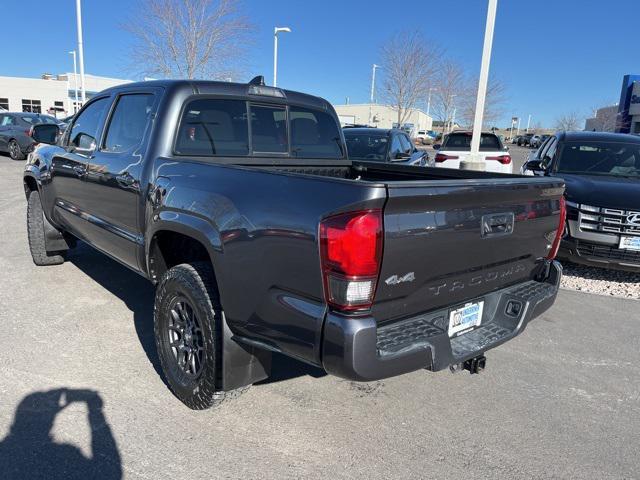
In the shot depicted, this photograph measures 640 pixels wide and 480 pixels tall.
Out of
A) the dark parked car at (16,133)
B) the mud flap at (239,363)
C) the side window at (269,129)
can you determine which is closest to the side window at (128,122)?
the side window at (269,129)

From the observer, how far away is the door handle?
355cm

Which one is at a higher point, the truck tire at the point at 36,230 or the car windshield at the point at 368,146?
the car windshield at the point at 368,146

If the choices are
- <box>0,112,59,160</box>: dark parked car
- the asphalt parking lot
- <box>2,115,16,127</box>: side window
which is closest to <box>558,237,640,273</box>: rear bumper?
the asphalt parking lot

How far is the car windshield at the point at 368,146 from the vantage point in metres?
9.17

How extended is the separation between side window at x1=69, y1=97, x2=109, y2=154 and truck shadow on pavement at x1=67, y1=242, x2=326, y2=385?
1470 millimetres

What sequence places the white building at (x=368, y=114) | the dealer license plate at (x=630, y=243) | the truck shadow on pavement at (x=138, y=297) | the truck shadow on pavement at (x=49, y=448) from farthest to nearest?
the white building at (x=368, y=114) → the dealer license plate at (x=630, y=243) → the truck shadow on pavement at (x=138, y=297) → the truck shadow on pavement at (x=49, y=448)

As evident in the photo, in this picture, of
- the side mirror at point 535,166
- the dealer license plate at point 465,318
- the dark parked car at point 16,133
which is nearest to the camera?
the dealer license plate at point 465,318

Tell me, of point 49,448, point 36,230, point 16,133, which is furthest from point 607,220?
point 16,133

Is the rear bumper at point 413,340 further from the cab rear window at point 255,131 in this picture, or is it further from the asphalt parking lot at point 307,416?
the cab rear window at point 255,131

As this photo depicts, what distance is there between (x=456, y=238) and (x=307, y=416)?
144 cm

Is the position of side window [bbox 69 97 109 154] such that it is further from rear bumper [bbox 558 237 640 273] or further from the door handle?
rear bumper [bbox 558 237 640 273]

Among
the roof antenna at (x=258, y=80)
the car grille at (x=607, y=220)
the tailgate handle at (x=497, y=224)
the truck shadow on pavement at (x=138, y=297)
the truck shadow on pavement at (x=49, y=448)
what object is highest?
the roof antenna at (x=258, y=80)

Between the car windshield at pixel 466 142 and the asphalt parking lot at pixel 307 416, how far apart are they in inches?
399

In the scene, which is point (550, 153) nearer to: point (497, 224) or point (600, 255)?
point (600, 255)
